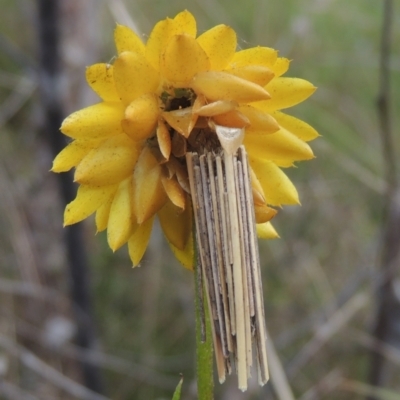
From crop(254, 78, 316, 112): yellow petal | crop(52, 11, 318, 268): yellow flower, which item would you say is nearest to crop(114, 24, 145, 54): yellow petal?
crop(52, 11, 318, 268): yellow flower

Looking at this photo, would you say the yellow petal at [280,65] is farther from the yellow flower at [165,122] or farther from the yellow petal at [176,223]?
the yellow petal at [176,223]

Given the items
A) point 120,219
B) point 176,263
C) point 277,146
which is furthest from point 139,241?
point 176,263

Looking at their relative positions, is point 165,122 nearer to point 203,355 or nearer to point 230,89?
point 230,89

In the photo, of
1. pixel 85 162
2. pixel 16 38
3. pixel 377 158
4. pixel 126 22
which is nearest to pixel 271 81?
pixel 85 162

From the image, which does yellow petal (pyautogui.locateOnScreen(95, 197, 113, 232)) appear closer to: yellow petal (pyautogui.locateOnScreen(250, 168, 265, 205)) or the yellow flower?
the yellow flower

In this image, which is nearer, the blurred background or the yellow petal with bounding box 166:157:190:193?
the yellow petal with bounding box 166:157:190:193

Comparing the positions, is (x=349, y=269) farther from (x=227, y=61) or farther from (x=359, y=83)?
(x=227, y=61)

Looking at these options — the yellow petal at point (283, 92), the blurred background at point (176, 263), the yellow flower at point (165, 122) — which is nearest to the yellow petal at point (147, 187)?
the yellow flower at point (165, 122)
